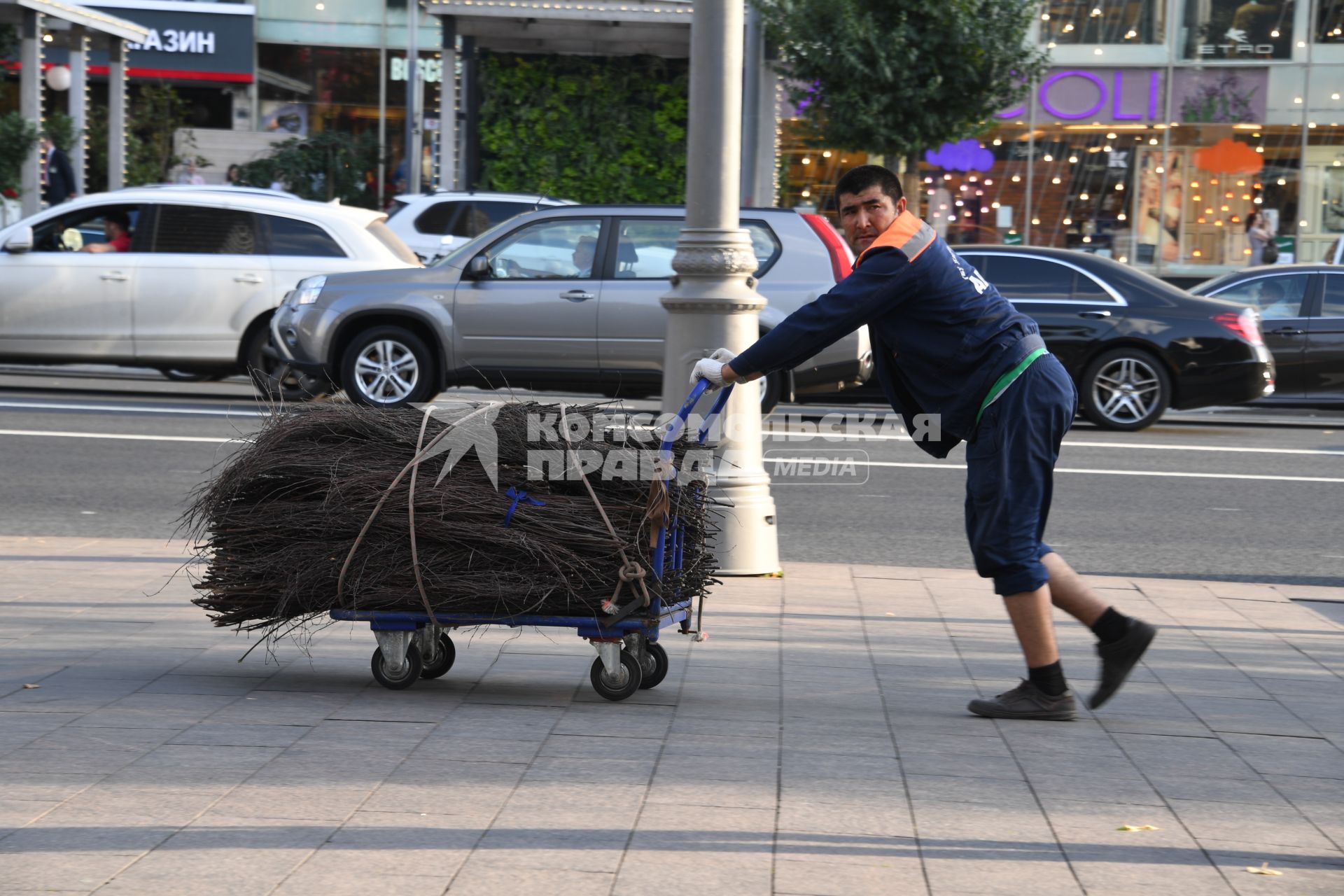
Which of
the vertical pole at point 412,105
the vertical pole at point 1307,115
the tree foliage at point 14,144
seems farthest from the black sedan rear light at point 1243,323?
the vertical pole at point 412,105

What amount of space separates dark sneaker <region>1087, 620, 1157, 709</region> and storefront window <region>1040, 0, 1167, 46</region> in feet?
71.9

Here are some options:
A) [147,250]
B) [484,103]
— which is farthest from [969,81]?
[147,250]

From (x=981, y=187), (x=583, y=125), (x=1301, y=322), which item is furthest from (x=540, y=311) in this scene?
(x=981, y=187)

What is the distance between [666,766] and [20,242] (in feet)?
39.7

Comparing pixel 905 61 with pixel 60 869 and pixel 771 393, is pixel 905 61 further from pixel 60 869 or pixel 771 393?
pixel 60 869

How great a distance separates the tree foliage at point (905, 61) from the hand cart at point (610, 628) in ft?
54.2

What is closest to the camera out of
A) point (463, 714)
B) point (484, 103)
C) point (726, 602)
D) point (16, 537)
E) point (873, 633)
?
point (463, 714)

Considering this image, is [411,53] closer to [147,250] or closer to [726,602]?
[147,250]

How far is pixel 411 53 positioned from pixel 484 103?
923 cm

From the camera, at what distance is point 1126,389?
14.4 m

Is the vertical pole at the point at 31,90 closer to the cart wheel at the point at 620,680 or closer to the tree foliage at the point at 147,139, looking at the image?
the tree foliage at the point at 147,139

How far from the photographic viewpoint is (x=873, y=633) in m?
6.55

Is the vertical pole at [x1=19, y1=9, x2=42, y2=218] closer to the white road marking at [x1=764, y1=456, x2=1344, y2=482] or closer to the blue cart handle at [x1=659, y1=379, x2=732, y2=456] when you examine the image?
the white road marking at [x1=764, y1=456, x2=1344, y2=482]

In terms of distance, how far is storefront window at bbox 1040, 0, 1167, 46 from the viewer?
25.5m
